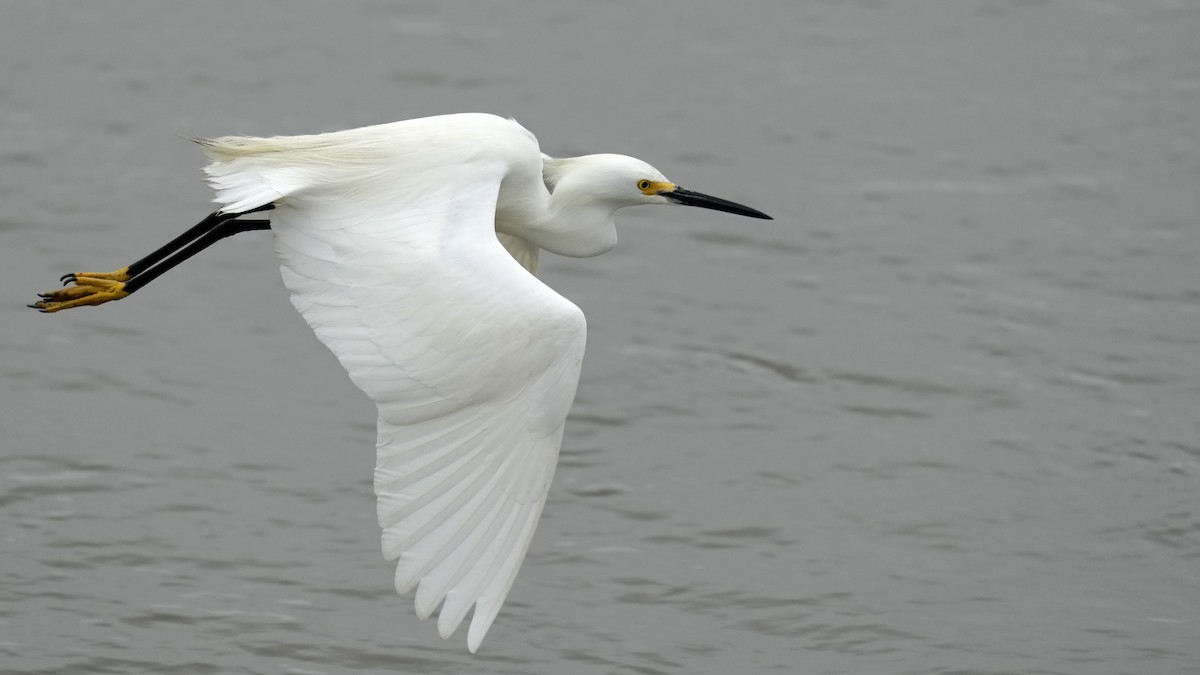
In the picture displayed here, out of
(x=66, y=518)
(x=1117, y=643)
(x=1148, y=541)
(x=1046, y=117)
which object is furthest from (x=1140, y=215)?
(x=66, y=518)

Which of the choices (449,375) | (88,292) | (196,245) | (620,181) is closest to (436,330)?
(449,375)

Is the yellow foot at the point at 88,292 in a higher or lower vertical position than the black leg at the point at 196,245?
lower

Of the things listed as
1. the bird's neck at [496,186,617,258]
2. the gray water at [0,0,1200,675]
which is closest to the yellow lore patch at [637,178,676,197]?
the bird's neck at [496,186,617,258]

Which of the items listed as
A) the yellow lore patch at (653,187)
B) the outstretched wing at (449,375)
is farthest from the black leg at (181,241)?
the yellow lore patch at (653,187)

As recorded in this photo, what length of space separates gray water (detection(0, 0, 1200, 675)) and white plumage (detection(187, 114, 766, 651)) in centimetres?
180

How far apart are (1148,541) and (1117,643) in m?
0.83

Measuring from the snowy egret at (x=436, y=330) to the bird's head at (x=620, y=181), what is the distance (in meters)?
0.48

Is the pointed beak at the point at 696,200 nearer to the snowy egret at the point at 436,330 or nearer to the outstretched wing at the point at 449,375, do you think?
the snowy egret at the point at 436,330

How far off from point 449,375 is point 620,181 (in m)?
1.34

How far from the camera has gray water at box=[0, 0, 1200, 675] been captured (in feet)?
26.1

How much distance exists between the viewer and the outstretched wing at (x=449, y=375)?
581 centimetres

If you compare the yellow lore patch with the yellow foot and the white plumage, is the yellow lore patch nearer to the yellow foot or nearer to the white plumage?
the white plumage

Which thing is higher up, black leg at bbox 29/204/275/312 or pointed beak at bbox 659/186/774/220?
pointed beak at bbox 659/186/774/220

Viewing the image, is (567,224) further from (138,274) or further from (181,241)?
(138,274)
